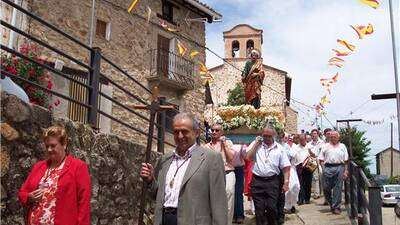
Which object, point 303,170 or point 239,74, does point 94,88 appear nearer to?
point 303,170

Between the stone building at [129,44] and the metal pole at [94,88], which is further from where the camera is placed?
the stone building at [129,44]

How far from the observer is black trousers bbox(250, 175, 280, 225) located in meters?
6.20

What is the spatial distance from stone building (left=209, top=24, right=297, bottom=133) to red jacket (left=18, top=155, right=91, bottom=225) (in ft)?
110

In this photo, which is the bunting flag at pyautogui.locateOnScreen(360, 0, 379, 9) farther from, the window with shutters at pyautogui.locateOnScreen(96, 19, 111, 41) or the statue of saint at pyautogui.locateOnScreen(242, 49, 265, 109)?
the window with shutters at pyautogui.locateOnScreen(96, 19, 111, 41)

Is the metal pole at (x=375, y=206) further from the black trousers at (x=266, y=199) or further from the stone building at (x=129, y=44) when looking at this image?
the stone building at (x=129, y=44)

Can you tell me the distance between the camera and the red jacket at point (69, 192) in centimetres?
334

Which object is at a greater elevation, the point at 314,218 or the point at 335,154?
the point at 335,154

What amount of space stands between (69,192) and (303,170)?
7.87 metres

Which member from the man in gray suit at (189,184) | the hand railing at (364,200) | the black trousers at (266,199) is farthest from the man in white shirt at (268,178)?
the man in gray suit at (189,184)

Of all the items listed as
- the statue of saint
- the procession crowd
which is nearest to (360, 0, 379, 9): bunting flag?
the statue of saint

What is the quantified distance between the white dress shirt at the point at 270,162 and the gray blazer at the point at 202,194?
294cm

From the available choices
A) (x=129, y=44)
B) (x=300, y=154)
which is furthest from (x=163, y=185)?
(x=129, y=44)

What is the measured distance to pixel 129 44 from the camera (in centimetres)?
1725

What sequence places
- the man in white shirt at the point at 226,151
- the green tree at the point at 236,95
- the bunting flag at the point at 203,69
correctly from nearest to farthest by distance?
the man in white shirt at the point at 226,151 < the bunting flag at the point at 203,69 < the green tree at the point at 236,95
